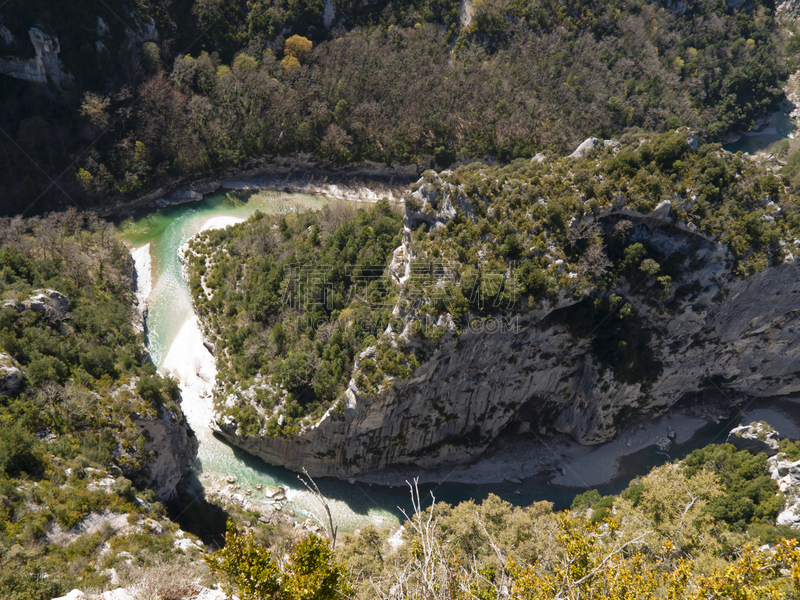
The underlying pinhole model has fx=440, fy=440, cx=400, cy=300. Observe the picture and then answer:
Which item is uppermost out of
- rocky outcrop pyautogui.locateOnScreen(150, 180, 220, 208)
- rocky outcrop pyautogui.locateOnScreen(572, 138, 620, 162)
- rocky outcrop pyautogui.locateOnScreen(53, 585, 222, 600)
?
rocky outcrop pyautogui.locateOnScreen(150, 180, 220, 208)

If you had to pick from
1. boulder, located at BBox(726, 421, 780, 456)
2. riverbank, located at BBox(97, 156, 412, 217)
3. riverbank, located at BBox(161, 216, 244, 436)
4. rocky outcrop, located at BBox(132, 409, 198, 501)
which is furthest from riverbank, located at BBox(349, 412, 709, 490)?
riverbank, located at BBox(97, 156, 412, 217)

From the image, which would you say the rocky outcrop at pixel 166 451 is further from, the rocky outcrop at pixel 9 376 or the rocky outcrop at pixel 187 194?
the rocky outcrop at pixel 187 194

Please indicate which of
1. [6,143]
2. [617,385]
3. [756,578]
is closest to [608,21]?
[617,385]

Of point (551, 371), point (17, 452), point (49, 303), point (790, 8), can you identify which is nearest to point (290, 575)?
point (17, 452)

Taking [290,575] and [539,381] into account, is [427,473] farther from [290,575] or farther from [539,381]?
[290,575]

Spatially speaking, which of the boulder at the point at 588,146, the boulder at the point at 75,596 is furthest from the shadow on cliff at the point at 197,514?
the boulder at the point at 588,146

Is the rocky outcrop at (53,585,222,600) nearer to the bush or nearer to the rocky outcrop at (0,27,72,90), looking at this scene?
the bush
